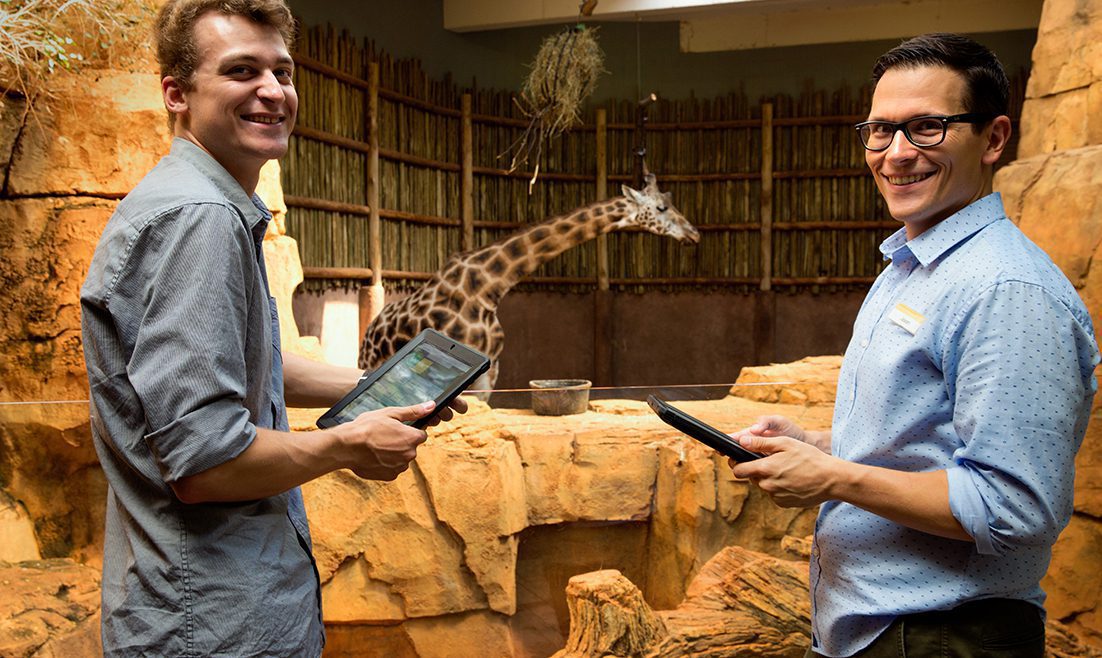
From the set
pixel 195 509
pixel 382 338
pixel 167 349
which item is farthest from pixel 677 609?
pixel 382 338

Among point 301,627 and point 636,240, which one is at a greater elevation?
point 636,240

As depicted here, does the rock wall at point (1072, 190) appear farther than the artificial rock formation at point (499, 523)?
Yes

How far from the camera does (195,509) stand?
3.29 feet

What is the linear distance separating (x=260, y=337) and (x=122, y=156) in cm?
231

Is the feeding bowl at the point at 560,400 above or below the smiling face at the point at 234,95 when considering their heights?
below

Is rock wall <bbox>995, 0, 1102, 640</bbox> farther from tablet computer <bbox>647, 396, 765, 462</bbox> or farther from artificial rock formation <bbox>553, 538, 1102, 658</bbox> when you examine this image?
tablet computer <bbox>647, 396, 765, 462</bbox>

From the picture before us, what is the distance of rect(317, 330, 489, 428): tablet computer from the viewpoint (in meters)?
1.19

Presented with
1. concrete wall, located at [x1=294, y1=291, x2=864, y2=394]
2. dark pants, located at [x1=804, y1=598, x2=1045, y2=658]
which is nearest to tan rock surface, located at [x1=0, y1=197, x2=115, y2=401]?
dark pants, located at [x1=804, y1=598, x2=1045, y2=658]

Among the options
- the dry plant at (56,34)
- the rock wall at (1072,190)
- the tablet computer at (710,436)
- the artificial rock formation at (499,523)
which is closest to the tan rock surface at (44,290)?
the dry plant at (56,34)

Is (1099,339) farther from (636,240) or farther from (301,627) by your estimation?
(636,240)

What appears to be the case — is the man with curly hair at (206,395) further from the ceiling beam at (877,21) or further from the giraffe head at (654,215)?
the ceiling beam at (877,21)

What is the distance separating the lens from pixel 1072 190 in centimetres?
234

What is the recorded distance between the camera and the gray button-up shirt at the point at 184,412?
935 millimetres

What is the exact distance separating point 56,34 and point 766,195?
6.07 meters
